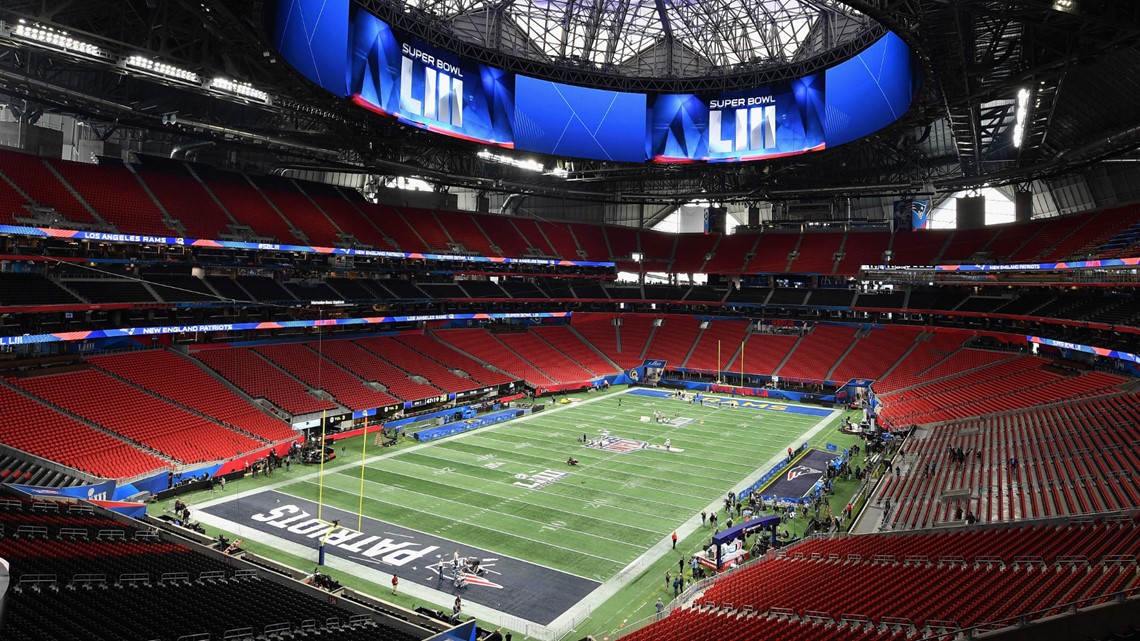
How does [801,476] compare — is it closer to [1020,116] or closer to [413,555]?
[413,555]

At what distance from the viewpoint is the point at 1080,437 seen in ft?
82.0

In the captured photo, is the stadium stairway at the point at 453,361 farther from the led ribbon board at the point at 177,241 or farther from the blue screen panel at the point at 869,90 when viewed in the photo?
the blue screen panel at the point at 869,90

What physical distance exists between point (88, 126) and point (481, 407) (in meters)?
30.9

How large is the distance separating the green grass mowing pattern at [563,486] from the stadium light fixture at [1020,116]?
20.1 metres

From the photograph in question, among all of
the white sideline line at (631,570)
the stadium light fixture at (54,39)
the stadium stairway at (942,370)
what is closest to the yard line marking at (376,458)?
the white sideline line at (631,570)

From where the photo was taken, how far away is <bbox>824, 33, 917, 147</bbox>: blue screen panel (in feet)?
112

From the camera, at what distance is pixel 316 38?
31062 mm

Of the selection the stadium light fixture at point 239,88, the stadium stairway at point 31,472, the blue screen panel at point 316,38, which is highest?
the blue screen panel at point 316,38

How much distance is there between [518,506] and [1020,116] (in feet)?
105

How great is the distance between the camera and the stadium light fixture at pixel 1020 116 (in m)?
30.8

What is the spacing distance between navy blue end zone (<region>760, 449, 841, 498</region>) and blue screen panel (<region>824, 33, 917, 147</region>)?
1872 cm

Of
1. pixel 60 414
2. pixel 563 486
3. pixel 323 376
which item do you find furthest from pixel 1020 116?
pixel 60 414

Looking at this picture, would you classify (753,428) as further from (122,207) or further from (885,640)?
(122,207)

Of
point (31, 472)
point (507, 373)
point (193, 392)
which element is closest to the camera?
point (31, 472)
